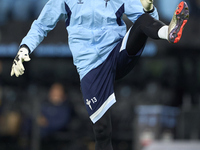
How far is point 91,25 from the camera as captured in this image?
4574 mm

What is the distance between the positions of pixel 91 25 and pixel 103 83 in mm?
537

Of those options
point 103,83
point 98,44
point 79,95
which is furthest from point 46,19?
point 79,95

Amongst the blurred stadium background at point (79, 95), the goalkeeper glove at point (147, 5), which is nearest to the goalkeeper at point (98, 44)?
the goalkeeper glove at point (147, 5)

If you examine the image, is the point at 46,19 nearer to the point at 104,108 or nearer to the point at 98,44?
the point at 98,44

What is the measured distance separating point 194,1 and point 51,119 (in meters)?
3.40

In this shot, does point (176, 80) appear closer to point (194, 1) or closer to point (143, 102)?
point (143, 102)

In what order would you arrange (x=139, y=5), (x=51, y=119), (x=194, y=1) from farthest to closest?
(x=194, y=1), (x=51, y=119), (x=139, y=5)

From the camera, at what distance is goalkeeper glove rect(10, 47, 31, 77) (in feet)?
14.0

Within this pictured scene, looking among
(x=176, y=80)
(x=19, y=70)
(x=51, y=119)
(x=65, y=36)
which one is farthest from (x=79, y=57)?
(x=176, y=80)

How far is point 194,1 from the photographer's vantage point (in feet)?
30.6

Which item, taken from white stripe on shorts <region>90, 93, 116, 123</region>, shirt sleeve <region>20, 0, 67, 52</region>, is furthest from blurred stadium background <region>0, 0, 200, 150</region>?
shirt sleeve <region>20, 0, 67, 52</region>

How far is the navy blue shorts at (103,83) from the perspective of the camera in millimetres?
4574

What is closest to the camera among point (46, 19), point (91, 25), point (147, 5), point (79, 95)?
→ point (147, 5)

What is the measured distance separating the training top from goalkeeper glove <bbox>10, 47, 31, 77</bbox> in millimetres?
114
